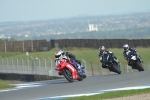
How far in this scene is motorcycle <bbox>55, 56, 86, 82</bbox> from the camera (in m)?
22.2

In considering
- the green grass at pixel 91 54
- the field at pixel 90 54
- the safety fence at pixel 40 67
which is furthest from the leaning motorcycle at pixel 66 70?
the green grass at pixel 91 54

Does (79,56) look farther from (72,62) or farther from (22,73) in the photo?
(72,62)

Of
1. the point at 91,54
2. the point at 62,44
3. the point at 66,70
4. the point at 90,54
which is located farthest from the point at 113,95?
the point at 62,44

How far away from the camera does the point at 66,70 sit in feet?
73.6

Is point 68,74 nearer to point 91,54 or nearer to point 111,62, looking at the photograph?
point 111,62

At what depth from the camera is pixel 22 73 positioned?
39.2m

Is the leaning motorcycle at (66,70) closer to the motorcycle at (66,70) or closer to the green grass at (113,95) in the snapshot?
the motorcycle at (66,70)

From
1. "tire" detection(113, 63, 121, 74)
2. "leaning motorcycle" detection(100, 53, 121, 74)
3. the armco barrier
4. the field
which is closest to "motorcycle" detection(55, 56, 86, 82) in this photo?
"tire" detection(113, 63, 121, 74)

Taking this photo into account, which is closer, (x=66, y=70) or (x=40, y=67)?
(x=66, y=70)

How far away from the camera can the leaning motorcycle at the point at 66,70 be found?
2223 cm

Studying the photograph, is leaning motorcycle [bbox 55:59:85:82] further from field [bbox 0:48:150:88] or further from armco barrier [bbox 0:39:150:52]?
armco barrier [bbox 0:39:150:52]

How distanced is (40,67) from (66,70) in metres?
15.3

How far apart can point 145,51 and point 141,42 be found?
12.2 feet

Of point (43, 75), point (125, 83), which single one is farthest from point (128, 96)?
point (43, 75)
